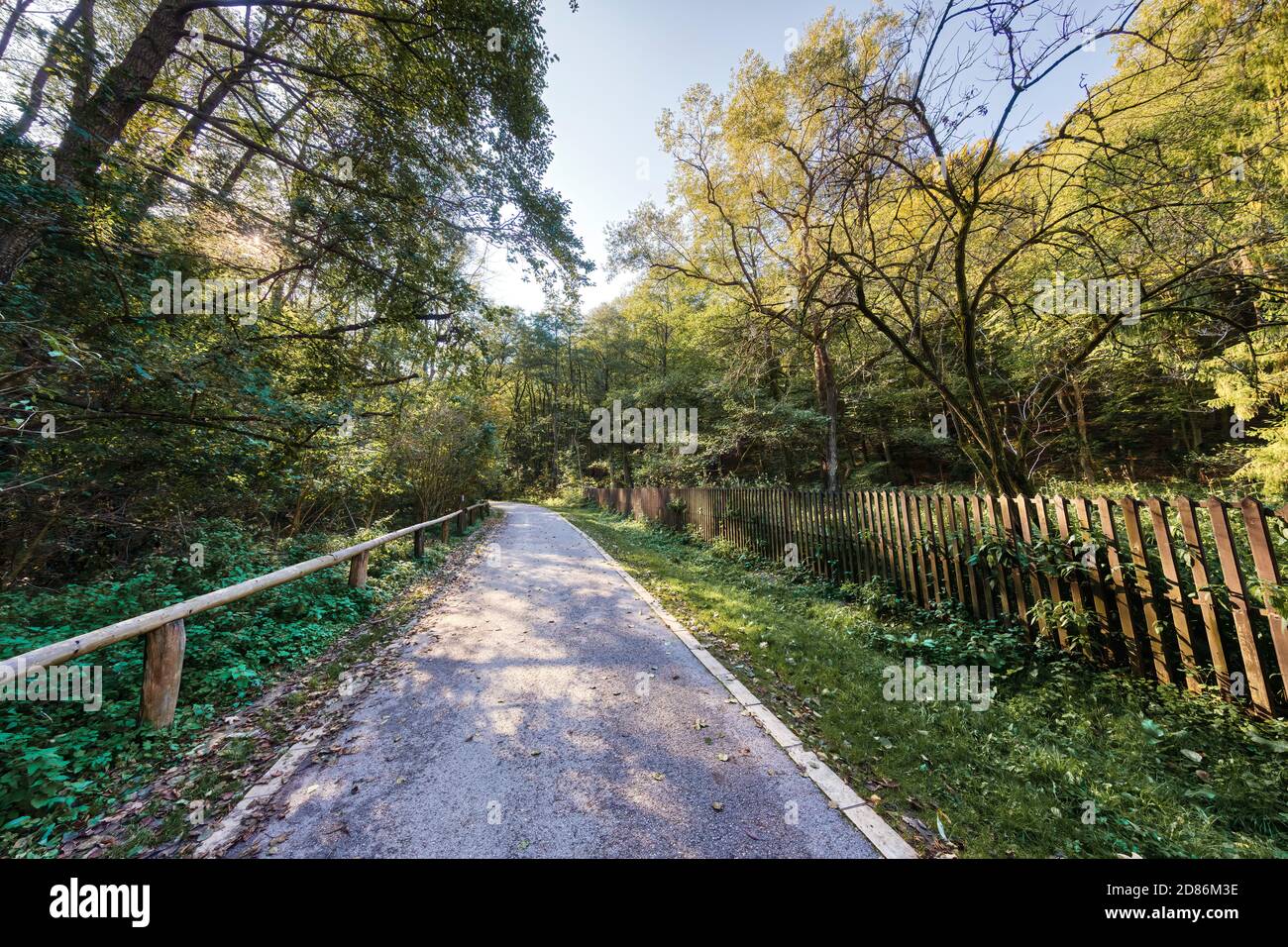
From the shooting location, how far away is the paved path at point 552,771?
1.92 m

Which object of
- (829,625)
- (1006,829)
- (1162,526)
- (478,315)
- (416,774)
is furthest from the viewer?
(478,315)

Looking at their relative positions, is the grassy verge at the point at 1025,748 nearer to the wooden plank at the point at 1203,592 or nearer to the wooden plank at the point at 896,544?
the wooden plank at the point at 1203,592

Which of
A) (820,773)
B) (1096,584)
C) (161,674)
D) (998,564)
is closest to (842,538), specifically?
(998,564)

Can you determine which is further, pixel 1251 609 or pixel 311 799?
pixel 1251 609

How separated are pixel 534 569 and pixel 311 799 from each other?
19.3 feet

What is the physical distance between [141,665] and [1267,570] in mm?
8081

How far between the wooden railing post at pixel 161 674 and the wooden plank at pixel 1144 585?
6842 mm

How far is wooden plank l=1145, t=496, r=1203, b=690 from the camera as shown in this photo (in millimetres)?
2847

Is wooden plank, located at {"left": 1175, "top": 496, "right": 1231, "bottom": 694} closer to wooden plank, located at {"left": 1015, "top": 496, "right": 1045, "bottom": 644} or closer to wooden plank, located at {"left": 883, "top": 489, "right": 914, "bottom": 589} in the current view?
wooden plank, located at {"left": 1015, "top": 496, "right": 1045, "bottom": 644}

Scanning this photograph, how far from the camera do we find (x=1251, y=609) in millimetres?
2658

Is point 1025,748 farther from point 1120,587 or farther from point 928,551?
point 928,551

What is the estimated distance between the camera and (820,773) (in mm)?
2381
